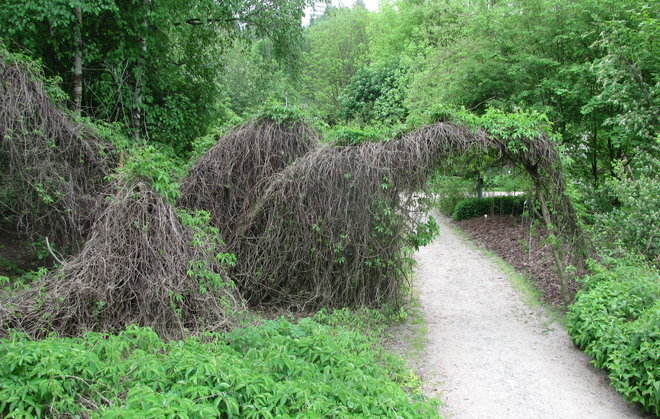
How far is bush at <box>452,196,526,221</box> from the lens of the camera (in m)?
14.4

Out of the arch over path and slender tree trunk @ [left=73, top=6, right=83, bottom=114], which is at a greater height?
slender tree trunk @ [left=73, top=6, right=83, bottom=114]

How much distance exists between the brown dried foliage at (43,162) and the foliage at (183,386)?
3.49 meters

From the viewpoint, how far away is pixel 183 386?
2990 mm

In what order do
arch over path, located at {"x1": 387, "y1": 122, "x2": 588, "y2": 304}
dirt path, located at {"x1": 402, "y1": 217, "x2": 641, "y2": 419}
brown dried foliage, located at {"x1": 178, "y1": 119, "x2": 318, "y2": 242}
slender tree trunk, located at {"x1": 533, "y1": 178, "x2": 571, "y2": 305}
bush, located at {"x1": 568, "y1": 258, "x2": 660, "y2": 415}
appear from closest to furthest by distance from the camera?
1. bush, located at {"x1": 568, "y1": 258, "x2": 660, "y2": 415}
2. dirt path, located at {"x1": 402, "y1": 217, "x2": 641, "y2": 419}
3. arch over path, located at {"x1": 387, "y1": 122, "x2": 588, "y2": 304}
4. slender tree trunk, located at {"x1": 533, "y1": 178, "x2": 571, "y2": 305}
5. brown dried foliage, located at {"x1": 178, "y1": 119, "x2": 318, "y2": 242}

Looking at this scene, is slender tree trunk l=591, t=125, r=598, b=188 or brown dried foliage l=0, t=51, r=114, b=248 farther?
slender tree trunk l=591, t=125, r=598, b=188

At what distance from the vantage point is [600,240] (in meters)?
7.35

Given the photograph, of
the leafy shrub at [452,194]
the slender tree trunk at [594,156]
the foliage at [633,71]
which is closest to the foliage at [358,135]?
the foliage at [633,71]

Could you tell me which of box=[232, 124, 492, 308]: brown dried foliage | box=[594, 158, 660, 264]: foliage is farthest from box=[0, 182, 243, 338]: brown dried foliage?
box=[594, 158, 660, 264]: foliage

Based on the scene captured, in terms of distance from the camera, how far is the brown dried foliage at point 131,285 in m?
4.77

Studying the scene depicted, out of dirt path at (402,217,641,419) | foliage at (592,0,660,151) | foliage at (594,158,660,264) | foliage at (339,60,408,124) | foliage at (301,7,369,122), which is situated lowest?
dirt path at (402,217,641,419)

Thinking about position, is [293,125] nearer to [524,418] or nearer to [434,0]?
[524,418]

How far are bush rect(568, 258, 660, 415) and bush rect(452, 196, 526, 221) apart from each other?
321 inches

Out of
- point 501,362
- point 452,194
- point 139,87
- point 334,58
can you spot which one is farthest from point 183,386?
point 334,58

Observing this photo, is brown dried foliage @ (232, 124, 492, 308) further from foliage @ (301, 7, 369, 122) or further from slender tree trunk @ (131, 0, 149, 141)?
foliage @ (301, 7, 369, 122)
